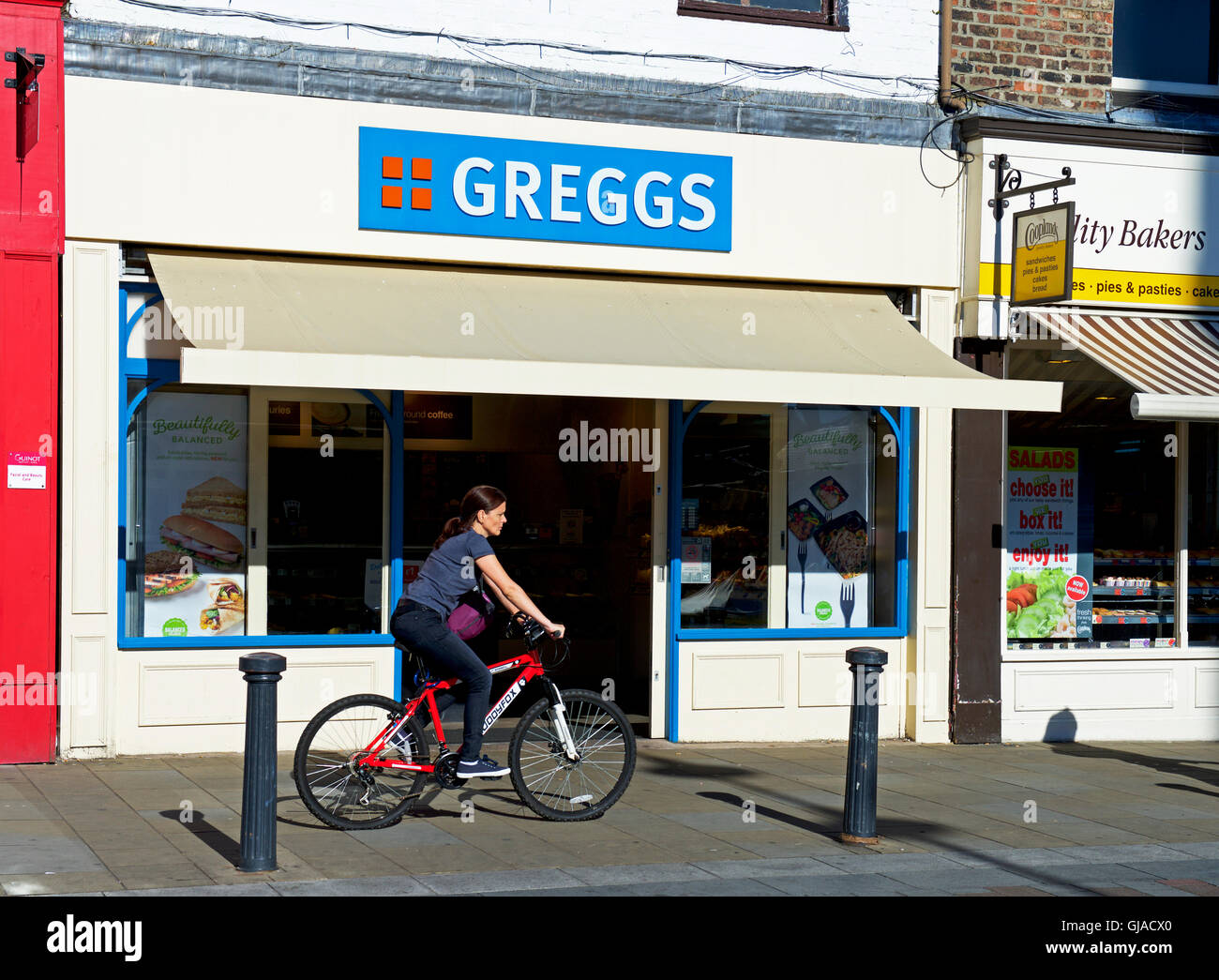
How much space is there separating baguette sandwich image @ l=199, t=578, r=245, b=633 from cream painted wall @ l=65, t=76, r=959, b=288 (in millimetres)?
2319

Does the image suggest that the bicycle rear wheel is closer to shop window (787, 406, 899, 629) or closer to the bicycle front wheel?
the bicycle front wheel

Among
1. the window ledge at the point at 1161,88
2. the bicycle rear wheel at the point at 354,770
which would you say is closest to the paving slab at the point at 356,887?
the bicycle rear wheel at the point at 354,770

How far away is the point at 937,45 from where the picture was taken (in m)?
11.3

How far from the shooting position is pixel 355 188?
993 centimetres

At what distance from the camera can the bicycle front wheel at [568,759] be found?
7.86 meters

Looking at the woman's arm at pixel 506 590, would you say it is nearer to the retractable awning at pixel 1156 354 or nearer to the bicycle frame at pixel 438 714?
the bicycle frame at pixel 438 714

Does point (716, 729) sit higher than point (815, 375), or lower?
lower

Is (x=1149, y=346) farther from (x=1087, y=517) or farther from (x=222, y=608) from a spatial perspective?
(x=222, y=608)

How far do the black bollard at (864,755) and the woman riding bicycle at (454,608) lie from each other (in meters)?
1.61

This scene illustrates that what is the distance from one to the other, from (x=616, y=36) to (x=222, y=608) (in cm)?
497

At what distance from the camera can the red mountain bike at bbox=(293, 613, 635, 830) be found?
7457mm

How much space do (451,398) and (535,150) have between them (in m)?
2.55
